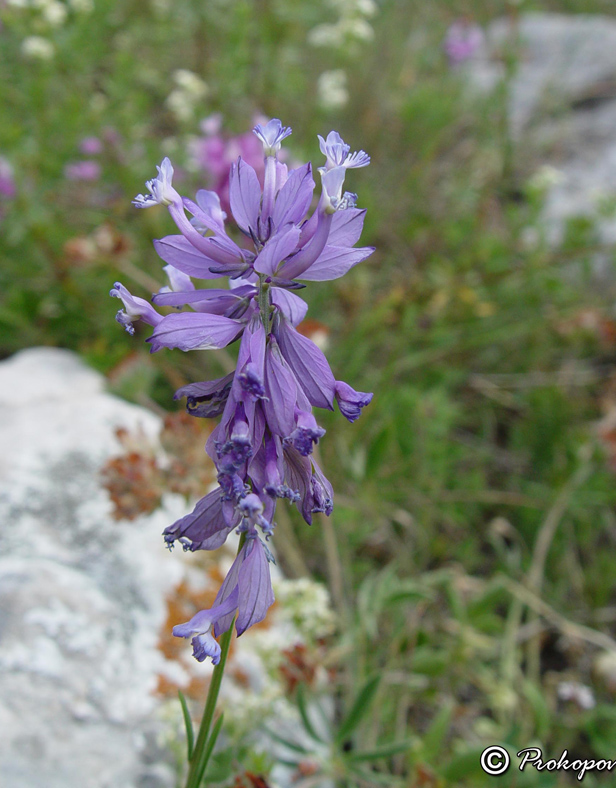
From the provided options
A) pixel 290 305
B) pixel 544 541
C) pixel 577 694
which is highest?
pixel 544 541

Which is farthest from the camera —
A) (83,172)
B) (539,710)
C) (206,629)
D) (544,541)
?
(83,172)

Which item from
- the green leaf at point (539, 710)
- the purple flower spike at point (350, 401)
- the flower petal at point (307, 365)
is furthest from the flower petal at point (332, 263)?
the green leaf at point (539, 710)

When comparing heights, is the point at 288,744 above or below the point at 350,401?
below

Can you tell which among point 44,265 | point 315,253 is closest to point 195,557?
point 315,253

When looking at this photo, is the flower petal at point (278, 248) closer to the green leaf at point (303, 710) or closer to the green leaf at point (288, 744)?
the green leaf at point (303, 710)

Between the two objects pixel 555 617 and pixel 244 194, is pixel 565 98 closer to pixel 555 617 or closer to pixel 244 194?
pixel 555 617

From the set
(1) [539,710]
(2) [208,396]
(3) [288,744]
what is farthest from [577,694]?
(2) [208,396]

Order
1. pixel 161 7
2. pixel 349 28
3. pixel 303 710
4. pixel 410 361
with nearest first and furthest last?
pixel 303 710 < pixel 410 361 < pixel 349 28 < pixel 161 7

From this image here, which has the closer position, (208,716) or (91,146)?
(208,716)

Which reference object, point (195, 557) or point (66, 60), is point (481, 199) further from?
point (195, 557)
